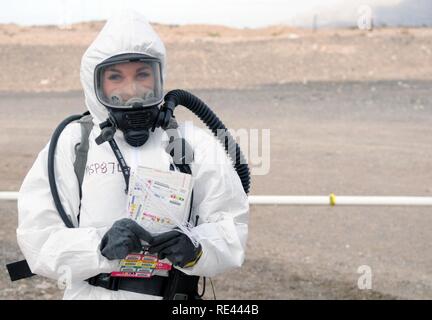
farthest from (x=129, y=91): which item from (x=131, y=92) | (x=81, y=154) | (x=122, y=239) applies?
(x=122, y=239)

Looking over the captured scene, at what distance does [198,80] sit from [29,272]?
63.9ft

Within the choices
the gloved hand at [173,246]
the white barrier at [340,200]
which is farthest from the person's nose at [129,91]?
the white barrier at [340,200]

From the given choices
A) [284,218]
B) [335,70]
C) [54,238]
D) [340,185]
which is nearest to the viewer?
[54,238]

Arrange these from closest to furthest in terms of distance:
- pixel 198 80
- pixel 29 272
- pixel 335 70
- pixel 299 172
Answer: pixel 29 272, pixel 299 172, pixel 198 80, pixel 335 70

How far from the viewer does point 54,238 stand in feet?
8.93

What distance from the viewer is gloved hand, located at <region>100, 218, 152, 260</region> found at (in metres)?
2.59

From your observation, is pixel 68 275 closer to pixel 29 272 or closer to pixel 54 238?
pixel 54 238

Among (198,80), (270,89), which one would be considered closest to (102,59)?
(270,89)

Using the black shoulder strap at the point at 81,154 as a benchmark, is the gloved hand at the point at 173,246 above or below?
below

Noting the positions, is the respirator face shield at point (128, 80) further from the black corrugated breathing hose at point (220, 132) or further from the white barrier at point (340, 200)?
the white barrier at point (340, 200)

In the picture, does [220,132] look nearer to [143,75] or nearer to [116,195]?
[143,75]

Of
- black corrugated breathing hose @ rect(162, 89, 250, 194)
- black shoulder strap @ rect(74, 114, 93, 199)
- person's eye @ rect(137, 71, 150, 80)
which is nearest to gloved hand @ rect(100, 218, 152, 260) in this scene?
black shoulder strap @ rect(74, 114, 93, 199)

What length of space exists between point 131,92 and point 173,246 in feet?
1.93

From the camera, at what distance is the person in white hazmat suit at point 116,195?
2703 millimetres
